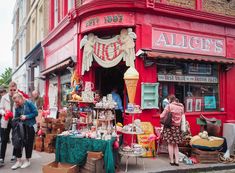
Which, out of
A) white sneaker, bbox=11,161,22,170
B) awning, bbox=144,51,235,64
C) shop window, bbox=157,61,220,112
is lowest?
white sneaker, bbox=11,161,22,170

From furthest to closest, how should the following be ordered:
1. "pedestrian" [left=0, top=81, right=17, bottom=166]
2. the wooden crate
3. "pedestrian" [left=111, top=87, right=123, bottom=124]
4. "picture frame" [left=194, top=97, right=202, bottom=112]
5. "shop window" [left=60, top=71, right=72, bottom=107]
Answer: "shop window" [left=60, top=71, right=72, bottom=107], "picture frame" [left=194, top=97, right=202, bottom=112], "pedestrian" [left=111, top=87, right=123, bottom=124], the wooden crate, "pedestrian" [left=0, top=81, right=17, bottom=166]

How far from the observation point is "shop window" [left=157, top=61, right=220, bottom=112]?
9.72 m

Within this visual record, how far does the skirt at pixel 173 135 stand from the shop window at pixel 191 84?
2.12m

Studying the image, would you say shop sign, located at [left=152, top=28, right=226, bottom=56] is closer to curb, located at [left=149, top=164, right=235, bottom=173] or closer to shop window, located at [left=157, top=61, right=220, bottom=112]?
shop window, located at [left=157, top=61, right=220, bottom=112]

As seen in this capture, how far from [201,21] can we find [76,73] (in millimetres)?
4922

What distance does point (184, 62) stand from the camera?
10117mm

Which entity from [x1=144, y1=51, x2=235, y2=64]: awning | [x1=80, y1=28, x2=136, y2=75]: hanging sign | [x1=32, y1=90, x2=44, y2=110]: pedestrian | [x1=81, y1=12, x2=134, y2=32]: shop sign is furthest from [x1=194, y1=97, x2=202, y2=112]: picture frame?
[x1=32, y1=90, x2=44, y2=110]: pedestrian

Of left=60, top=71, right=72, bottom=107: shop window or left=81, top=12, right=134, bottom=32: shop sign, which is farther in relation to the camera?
left=60, top=71, right=72, bottom=107: shop window

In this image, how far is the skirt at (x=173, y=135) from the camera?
745cm

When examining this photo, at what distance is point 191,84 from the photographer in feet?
34.0

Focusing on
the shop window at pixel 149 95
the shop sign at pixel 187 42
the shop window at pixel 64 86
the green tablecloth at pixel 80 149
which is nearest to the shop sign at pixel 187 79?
the shop window at pixel 149 95

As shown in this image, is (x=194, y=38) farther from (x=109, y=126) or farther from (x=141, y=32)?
(x=109, y=126)

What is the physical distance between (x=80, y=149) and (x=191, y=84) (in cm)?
541

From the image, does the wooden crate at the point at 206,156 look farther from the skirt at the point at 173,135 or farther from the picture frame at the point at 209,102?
the picture frame at the point at 209,102
